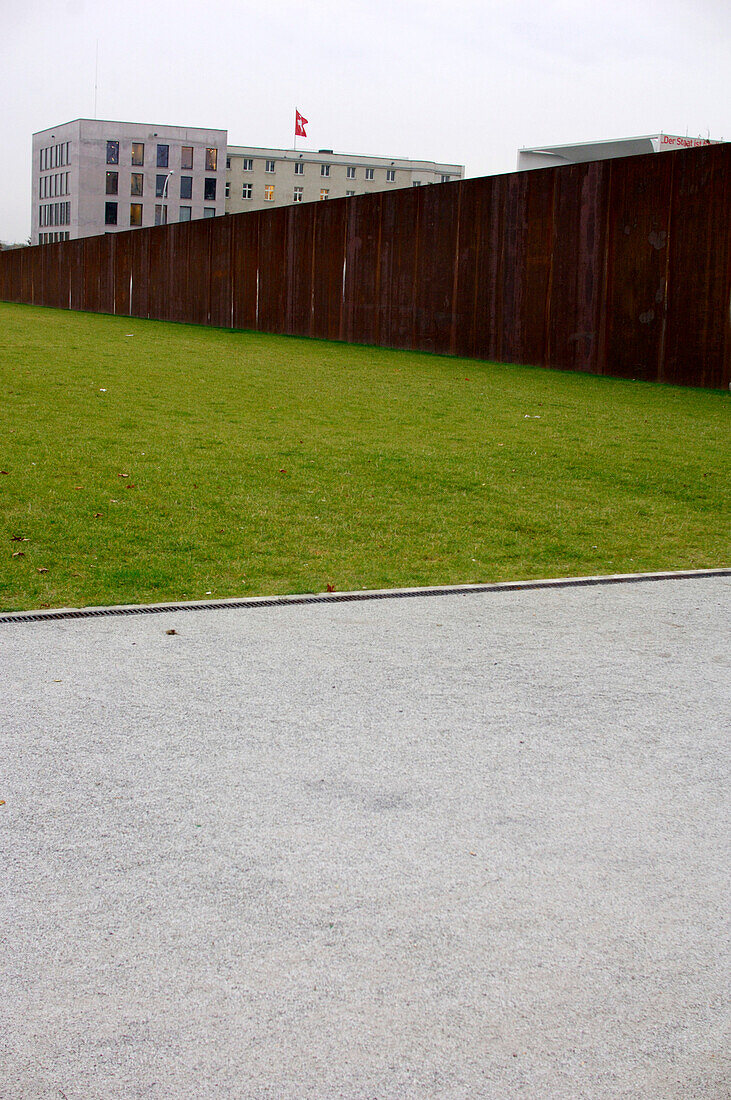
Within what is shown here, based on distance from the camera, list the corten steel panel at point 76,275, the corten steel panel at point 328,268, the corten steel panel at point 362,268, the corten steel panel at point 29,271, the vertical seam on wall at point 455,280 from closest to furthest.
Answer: the vertical seam on wall at point 455,280 → the corten steel panel at point 362,268 → the corten steel panel at point 328,268 → the corten steel panel at point 76,275 → the corten steel panel at point 29,271

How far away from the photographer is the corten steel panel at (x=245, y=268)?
92.5 feet

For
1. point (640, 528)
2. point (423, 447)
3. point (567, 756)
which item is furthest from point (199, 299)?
point (567, 756)

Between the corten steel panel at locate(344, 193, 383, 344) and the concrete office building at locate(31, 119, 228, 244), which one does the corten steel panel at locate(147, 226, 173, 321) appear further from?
the concrete office building at locate(31, 119, 228, 244)

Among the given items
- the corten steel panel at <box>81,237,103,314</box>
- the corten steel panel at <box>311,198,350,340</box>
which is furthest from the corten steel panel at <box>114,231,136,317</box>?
the corten steel panel at <box>311,198,350,340</box>

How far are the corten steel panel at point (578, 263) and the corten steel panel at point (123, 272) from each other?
20.2 metres

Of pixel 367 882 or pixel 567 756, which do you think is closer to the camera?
pixel 367 882

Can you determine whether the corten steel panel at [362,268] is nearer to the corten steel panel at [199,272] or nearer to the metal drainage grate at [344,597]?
the corten steel panel at [199,272]

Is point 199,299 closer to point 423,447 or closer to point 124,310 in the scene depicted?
point 124,310

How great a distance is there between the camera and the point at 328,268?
25500 millimetres

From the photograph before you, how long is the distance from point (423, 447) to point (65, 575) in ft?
18.2

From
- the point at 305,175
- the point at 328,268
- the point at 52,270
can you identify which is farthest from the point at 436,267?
the point at 305,175

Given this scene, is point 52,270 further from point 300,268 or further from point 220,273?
point 300,268

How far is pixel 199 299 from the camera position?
3128 centimetres

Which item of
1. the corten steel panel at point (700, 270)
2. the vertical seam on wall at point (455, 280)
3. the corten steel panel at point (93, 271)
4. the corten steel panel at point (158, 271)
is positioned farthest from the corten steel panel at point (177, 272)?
the corten steel panel at point (700, 270)
